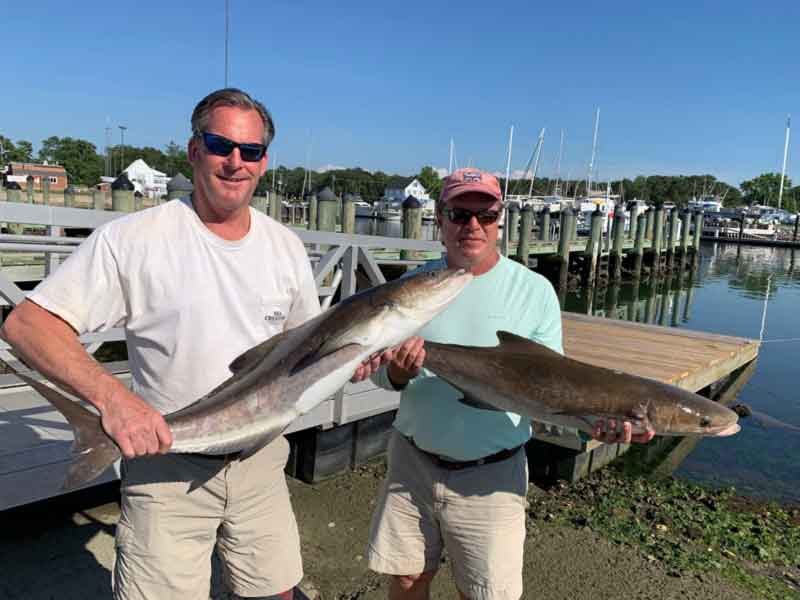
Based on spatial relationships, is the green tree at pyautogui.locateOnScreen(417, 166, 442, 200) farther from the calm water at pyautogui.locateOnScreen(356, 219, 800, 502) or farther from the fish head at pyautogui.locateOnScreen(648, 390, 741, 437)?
the fish head at pyautogui.locateOnScreen(648, 390, 741, 437)

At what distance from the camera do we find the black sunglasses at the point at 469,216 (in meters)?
2.82

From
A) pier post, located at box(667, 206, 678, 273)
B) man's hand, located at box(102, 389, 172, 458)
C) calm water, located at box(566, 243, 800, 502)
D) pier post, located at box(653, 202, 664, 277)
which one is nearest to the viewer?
man's hand, located at box(102, 389, 172, 458)

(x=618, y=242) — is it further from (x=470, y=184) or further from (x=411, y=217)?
(x=470, y=184)

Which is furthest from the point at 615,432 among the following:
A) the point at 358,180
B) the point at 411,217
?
the point at 358,180

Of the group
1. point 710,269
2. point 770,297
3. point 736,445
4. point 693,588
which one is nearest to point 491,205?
point 693,588

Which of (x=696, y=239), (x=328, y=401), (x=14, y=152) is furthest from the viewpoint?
(x=14, y=152)

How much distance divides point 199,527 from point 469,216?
1771 mm

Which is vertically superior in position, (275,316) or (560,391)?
(275,316)

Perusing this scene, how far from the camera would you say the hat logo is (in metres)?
2.84

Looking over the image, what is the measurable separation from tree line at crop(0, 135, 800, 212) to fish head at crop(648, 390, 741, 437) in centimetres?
6959

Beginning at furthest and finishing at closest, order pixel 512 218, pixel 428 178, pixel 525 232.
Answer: pixel 428 178
pixel 512 218
pixel 525 232

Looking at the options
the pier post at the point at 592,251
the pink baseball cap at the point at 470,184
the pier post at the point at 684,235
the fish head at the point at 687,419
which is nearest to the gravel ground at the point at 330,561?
the fish head at the point at 687,419

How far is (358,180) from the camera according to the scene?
452 feet

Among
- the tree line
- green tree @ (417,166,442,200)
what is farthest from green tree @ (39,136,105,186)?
green tree @ (417,166,442,200)
